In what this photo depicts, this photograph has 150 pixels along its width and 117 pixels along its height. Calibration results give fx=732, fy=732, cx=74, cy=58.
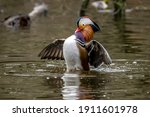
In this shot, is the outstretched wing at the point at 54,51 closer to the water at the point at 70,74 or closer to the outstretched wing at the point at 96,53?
the water at the point at 70,74

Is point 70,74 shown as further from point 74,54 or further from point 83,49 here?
point 83,49

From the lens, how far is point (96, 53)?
13.0 meters

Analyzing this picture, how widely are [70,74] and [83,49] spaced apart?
486 mm

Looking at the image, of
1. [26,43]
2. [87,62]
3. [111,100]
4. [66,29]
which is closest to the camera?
[111,100]

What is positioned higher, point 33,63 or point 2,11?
point 2,11

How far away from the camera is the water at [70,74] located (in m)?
10.9

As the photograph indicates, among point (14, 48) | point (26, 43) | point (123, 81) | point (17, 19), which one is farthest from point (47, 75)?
point (17, 19)

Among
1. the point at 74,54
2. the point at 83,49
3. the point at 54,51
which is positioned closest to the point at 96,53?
the point at 83,49

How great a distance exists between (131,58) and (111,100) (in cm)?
439

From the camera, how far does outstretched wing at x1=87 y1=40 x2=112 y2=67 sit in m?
12.9

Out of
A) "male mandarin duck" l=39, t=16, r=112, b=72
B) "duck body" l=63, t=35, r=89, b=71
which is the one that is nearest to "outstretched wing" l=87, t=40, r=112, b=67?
"male mandarin duck" l=39, t=16, r=112, b=72

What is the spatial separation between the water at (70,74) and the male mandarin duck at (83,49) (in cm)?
18

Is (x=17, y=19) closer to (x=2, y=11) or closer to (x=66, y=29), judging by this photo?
(x=66, y=29)

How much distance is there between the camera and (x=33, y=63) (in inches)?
550
